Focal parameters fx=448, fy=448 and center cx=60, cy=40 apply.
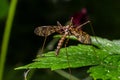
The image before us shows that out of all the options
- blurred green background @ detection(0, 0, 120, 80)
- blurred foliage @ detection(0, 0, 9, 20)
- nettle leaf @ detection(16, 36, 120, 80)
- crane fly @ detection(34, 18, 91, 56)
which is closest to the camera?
nettle leaf @ detection(16, 36, 120, 80)

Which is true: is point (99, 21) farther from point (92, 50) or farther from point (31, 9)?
point (92, 50)

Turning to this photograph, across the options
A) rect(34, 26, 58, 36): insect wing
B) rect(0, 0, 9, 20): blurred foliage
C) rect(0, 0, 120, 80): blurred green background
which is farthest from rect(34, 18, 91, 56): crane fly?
rect(0, 0, 120, 80): blurred green background

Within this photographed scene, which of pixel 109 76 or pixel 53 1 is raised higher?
pixel 53 1

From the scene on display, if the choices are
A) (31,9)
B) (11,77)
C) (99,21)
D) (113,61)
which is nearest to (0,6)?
(11,77)

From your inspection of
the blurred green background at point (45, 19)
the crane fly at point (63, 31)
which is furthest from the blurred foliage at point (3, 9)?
the crane fly at point (63, 31)

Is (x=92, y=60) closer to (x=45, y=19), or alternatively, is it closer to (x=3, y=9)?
(x=3, y=9)

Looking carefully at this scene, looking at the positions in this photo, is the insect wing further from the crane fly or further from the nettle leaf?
the nettle leaf
